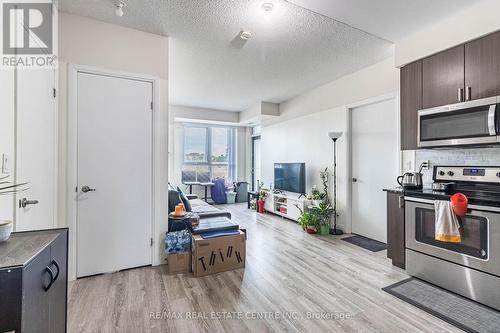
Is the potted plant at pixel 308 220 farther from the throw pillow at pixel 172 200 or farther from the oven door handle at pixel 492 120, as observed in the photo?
the oven door handle at pixel 492 120

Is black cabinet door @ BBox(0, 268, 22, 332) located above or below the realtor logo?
below

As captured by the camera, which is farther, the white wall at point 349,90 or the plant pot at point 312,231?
the plant pot at point 312,231

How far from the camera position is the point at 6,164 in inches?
55.8

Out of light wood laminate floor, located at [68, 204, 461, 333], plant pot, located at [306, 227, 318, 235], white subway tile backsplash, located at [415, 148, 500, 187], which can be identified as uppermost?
white subway tile backsplash, located at [415, 148, 500, 187]

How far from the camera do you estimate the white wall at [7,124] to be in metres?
1.38

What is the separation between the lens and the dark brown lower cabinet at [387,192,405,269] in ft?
8.89

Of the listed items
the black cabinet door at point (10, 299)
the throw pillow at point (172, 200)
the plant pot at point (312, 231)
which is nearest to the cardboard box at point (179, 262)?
the throw pillow at point (172, 200)

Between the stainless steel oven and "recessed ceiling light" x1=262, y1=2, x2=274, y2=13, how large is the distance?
7.70 ft

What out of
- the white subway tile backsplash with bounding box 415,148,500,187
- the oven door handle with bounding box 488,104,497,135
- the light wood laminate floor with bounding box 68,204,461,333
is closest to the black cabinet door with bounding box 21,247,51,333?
→ the light wood laminate floor with bounding box 68,204,461,333

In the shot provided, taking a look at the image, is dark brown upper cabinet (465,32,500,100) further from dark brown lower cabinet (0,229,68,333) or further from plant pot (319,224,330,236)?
dark brown lower cabinet (0,229,68,333)

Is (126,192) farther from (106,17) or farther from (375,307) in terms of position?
(375,307)

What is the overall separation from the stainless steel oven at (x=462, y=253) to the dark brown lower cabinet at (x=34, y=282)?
289 cm

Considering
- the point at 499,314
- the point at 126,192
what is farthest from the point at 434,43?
the point at 126,192

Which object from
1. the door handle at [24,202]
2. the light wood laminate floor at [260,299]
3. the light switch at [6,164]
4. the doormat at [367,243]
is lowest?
the light wood laminate floor at [260,299]
